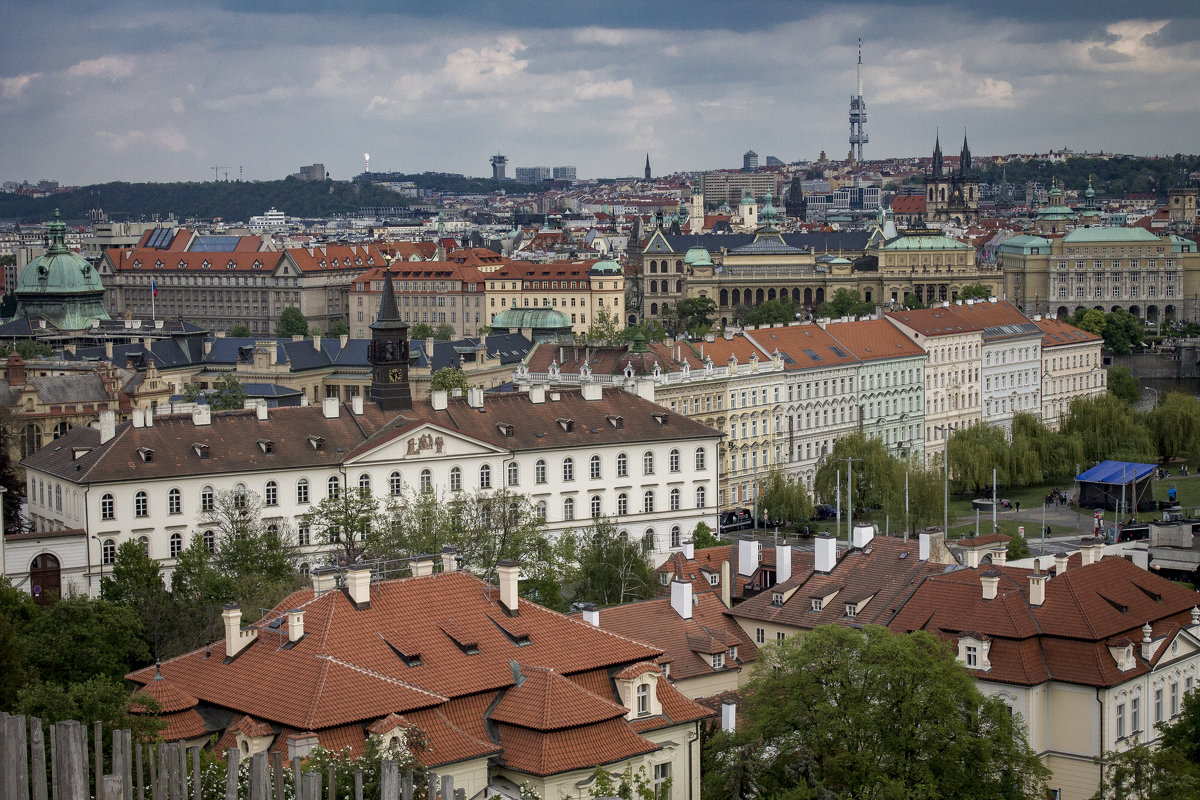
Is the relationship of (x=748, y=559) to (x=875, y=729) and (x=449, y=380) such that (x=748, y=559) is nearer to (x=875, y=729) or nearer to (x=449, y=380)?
(x=875, y=729)

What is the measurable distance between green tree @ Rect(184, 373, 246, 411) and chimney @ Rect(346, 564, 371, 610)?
2572 inches

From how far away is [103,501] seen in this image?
7675 cm

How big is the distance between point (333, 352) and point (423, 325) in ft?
179

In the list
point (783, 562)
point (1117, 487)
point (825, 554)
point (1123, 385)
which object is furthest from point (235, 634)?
point (1123, 385)

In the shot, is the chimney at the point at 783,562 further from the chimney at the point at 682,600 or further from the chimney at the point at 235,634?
the chimney at the point at 235,634

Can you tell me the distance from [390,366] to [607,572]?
21.5 m

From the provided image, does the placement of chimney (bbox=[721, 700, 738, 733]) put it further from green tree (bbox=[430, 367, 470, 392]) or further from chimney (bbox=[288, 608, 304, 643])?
green tree (bbox=[430, 367, 470, 392])

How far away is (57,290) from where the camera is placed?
15438 centimetres

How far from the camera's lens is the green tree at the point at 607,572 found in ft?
226

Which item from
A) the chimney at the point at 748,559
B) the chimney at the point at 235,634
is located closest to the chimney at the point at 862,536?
the chimney at the point at 748,559

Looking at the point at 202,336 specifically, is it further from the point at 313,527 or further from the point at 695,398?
the point at 313,527

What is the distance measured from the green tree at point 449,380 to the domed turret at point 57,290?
3878 centimetres

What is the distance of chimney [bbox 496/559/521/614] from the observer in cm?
4734

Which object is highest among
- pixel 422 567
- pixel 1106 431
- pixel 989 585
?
pixel 422 567
